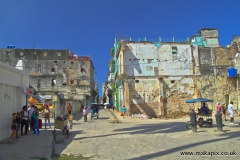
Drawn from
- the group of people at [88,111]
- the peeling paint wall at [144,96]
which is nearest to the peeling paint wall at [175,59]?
the peeling paint wall at [144,96]

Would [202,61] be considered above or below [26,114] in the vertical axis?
above

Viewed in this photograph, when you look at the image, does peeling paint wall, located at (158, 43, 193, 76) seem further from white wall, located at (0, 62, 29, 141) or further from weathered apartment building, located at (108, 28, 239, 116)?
white wall, located at (0, 62, 29, 141)

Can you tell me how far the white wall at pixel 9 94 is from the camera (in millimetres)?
10656

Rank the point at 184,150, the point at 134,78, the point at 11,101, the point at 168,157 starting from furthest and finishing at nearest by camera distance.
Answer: the point at 134,78
the point at 11,101
the point at 184,150
the point at 168,157

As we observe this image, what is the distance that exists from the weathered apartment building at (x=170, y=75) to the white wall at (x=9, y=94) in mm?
16823

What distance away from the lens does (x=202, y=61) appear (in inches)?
1233

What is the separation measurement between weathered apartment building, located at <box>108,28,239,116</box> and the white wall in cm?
1682

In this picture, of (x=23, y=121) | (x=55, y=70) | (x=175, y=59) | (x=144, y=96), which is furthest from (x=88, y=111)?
(x=55, y=70)

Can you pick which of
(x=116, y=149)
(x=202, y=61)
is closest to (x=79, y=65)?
(x=202, y=61)

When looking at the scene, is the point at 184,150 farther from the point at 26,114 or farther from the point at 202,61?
the point at 202,61

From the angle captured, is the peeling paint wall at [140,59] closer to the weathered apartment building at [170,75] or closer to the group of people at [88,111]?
the weathered apartment building at [170,75]

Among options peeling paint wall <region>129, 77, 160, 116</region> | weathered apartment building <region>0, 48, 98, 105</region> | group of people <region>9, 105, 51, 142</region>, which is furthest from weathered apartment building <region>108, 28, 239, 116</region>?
weathered apartment building <region>0, 48, 98, 105</region>

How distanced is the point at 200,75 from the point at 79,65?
101 ft

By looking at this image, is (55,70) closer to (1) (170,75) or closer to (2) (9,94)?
(1) (170,75)
